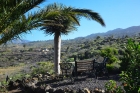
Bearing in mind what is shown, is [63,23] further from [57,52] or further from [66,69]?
[66,69]

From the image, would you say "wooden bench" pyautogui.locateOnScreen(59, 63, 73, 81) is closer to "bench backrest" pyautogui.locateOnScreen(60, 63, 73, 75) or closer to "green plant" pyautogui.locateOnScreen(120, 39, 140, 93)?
"bench backrest" pyautogui.locateOnScreen(60, 63, 73, 75)

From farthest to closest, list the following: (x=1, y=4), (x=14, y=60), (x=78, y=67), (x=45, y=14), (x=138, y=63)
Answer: (x=14, y=60)
(x=78, y=67)
(x=45, y=14)
(x=1, y=4)
(x=138, y=63)

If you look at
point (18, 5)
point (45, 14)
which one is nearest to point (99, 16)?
point (45, 14)

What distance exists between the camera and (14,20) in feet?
27.6

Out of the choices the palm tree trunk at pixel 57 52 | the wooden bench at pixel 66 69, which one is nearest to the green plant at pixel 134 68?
the wooden bench at pixel 66 69

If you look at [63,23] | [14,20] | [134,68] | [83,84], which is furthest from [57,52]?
[134,68]

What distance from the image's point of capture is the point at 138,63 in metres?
4.59

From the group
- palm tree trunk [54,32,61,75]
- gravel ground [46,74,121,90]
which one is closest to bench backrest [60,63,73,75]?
gravel ground [46,74,121,90]

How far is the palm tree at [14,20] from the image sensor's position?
8266 mm

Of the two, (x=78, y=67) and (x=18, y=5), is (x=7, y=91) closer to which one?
(x=78, y=67)

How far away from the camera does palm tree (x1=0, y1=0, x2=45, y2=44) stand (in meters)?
8.27

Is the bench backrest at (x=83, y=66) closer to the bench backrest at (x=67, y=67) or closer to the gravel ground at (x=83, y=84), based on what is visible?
the gravel ground at (x=83, y=84)

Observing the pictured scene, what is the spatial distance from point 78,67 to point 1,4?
14.1 ft

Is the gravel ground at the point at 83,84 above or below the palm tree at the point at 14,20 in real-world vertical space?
below
